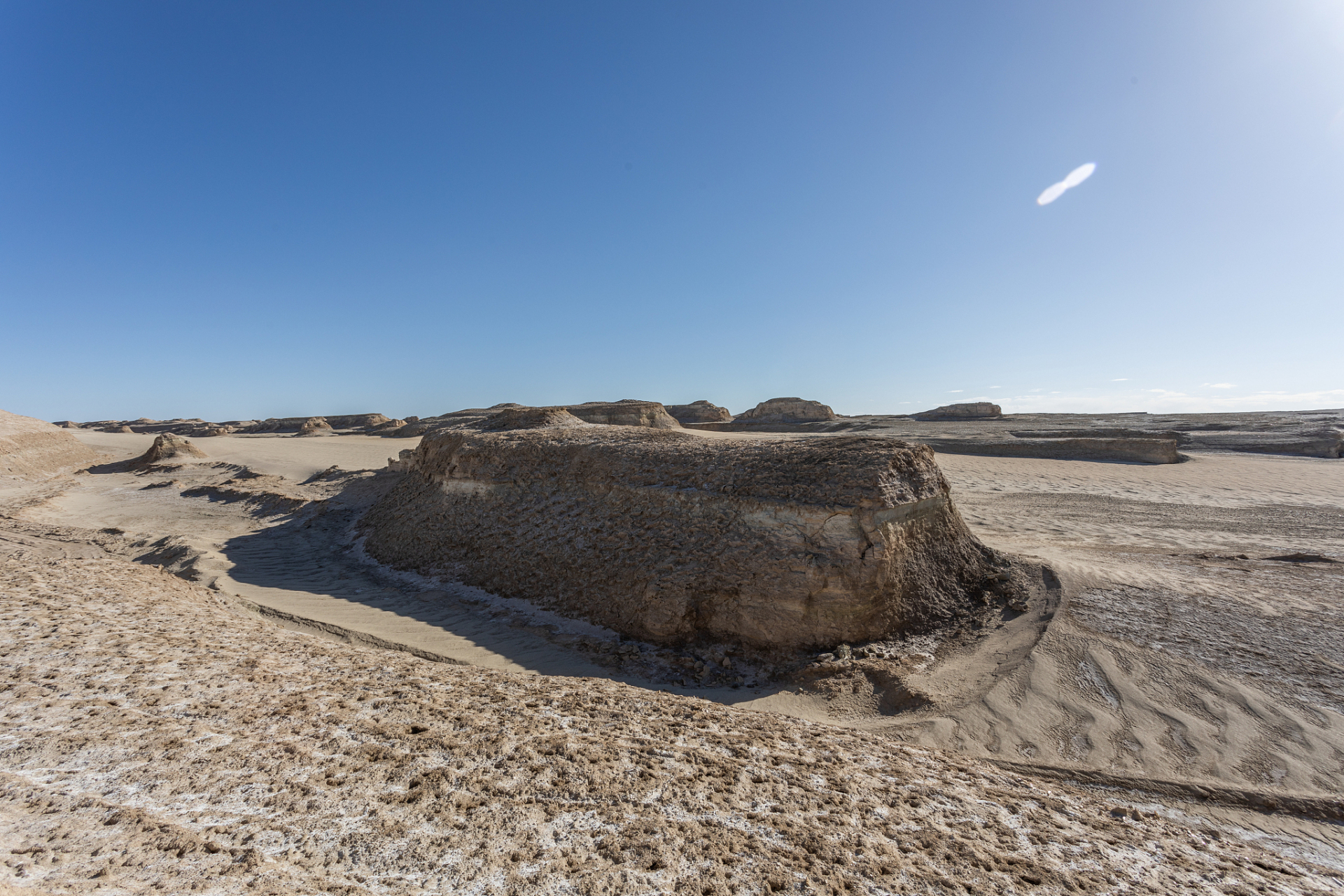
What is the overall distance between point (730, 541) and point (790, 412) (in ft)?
79.1

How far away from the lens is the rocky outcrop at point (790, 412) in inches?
1110

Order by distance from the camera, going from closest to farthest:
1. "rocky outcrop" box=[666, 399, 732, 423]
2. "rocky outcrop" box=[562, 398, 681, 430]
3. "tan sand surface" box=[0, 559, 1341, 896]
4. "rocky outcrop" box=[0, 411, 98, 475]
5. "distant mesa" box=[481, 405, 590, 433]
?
"tan sand surface" box=[0, 559, 1341, 896] < "distant mesa" box=[481, 405, 590, 433] < "rocky outcrop" box=[0, 411, 98, 475] < "rocky outcrop" box=[562, 398, 681, 430] < "rocky outcrop" box=[666, 399, 732, 423]

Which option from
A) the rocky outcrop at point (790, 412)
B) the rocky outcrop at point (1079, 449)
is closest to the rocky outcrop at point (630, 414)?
the rocky outcrop at point (1079, 449)

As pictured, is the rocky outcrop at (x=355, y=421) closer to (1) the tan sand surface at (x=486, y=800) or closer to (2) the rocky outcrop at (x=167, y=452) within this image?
(2) the rocky outcrop at (x=167, y=452)

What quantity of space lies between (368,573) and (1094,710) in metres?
7.83

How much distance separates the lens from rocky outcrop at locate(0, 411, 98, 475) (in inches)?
584

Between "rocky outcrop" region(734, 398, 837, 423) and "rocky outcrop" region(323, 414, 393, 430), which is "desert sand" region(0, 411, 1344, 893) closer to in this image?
"rocky outcrop" region(734, 398, 837, 423)

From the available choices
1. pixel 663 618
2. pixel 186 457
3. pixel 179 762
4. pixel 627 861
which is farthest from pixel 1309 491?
pixel 186 457

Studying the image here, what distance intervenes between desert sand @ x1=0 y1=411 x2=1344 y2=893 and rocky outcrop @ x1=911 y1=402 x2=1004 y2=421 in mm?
24025

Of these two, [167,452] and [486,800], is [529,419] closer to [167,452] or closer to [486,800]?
[486,800]

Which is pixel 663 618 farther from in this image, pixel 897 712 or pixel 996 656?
pixel 996 656

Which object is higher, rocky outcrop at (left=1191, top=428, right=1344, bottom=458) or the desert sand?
Answer: rocky outcrop at (left=1191, top=428, right=1344, bottom=458)

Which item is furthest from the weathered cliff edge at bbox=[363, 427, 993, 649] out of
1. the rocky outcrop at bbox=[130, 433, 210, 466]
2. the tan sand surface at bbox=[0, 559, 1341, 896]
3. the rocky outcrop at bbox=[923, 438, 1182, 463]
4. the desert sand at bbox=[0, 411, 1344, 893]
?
the rocky outcrop at bbox=[130, 433, 210, 466]

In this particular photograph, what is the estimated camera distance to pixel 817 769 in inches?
110
